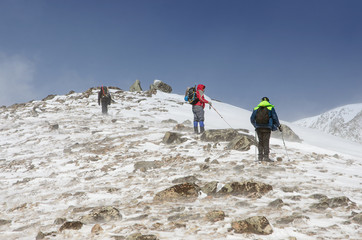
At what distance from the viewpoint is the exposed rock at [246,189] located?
5879mm

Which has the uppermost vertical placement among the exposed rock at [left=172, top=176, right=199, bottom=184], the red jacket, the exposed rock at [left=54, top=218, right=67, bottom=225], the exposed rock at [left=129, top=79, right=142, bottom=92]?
the exposed rock at [left=129, top=79, right=142, bottom=92]

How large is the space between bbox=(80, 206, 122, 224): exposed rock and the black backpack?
26.5 feet

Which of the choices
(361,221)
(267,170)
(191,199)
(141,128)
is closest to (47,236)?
(191,199)

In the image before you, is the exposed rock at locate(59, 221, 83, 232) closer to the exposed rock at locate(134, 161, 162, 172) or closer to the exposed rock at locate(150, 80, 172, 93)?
the exposed rock at locate(134, 161, 162, 172)

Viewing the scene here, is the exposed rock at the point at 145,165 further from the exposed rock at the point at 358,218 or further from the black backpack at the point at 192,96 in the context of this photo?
the exposed rock at the point at 358,218

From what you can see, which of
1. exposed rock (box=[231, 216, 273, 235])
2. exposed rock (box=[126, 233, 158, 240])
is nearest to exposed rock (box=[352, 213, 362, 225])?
exposed rock (box=[231, 216, 273, 235])

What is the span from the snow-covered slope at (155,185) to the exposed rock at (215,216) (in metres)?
0.08

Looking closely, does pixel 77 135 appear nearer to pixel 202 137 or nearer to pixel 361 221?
pixel 202 137

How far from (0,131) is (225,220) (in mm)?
18306

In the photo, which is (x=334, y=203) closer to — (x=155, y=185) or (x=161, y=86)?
(x=155, y=185)

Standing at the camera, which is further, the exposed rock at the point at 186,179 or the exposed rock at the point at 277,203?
the exposed rock at the point at 186,179

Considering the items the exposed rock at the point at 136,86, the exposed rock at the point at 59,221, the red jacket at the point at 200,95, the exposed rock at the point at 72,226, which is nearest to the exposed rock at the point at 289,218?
the exposed rock at the point at 72,226

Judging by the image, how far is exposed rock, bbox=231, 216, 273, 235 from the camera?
403 centimetres

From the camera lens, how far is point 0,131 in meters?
17.9
